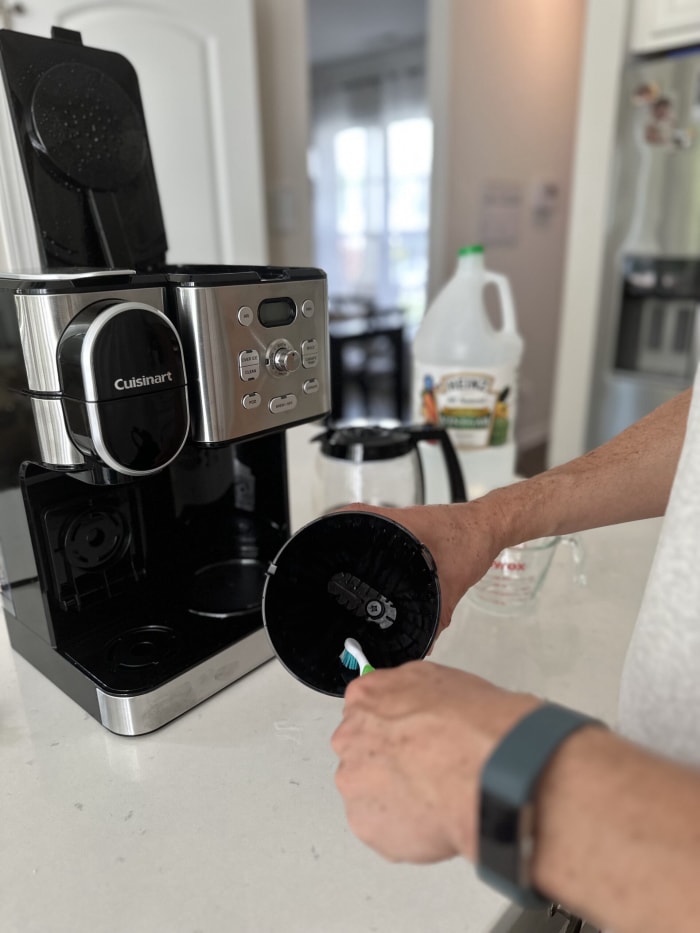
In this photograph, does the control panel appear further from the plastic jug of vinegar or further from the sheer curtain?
the sheer curtain

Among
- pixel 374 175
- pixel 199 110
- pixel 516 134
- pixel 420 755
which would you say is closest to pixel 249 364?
pixel 420 755

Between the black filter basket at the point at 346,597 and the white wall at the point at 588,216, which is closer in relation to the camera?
the black filter basket at the point at 346,597

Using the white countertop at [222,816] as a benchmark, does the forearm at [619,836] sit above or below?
above

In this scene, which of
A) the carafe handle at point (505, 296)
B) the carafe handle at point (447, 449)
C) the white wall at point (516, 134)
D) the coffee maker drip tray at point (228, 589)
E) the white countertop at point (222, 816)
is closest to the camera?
the white countertop at point (222, 816)

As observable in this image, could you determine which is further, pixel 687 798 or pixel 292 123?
pixel 292 123

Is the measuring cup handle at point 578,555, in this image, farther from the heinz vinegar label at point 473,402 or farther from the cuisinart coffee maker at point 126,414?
the cuisinart coffee maker at point 126,414

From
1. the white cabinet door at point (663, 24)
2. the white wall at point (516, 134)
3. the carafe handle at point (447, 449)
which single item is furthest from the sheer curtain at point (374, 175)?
the carafe handle at point (447, 449)

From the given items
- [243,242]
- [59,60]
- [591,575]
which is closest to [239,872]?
[591,575]

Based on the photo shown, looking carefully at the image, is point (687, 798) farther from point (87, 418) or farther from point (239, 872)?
point (87, 418)

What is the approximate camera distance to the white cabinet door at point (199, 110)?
1.86 m

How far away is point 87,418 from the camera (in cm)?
44

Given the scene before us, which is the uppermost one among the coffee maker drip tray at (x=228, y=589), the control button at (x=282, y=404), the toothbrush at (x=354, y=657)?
the control button at (x=282, y=404)

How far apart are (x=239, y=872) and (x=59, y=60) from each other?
64 centimetres

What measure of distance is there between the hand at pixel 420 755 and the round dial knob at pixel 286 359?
0.26 metres
